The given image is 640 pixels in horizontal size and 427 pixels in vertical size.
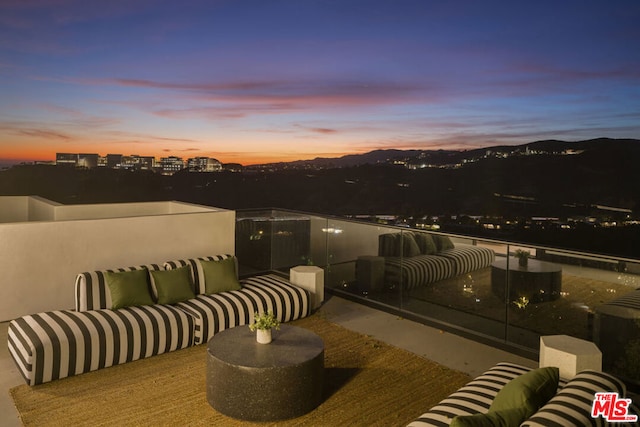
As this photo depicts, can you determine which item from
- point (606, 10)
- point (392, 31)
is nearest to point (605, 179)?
point (606, 10)

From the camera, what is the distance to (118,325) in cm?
Result: 437

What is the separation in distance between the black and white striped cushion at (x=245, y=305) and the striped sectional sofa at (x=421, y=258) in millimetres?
1236

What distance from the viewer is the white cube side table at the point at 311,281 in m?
5.96

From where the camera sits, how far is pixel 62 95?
1240 cm

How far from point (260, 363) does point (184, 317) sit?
4.91 ft

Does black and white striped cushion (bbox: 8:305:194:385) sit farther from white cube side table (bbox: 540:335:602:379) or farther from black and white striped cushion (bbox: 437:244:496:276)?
white cube side table (bbox: 540:335:602:379)

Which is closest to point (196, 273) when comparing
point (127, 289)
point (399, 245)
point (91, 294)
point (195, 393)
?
point (127, 289)

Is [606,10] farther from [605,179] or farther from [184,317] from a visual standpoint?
[184,317]

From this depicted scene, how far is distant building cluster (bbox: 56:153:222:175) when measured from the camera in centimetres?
1529

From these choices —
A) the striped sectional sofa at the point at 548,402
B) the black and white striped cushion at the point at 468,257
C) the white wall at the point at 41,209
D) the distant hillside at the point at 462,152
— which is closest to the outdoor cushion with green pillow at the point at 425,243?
the black and white striped cushion at the point at 468,257

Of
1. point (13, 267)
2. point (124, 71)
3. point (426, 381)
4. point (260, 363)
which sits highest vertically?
point (124, 71)

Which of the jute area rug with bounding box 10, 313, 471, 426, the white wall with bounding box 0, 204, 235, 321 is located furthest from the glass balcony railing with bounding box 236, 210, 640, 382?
the white wall with bounding box 0, 204, 235, 321

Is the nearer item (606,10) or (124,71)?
(124,71)

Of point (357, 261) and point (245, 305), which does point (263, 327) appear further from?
point (357, 261)
